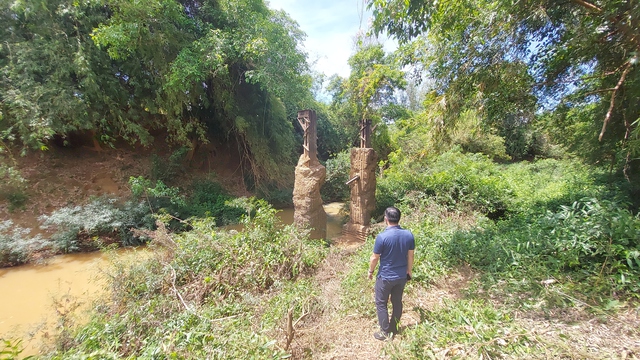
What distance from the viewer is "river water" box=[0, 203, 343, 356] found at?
10.1 feet

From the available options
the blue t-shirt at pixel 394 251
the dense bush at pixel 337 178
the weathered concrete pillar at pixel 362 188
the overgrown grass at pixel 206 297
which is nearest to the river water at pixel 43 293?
the overgrown grass at pixel 206 297

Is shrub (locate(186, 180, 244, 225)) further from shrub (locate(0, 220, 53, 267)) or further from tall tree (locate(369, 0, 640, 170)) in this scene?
tall tree (locate(369, 0, 640, 170))

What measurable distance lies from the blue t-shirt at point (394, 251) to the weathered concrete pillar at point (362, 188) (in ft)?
11.4

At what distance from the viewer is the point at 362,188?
5793 mm

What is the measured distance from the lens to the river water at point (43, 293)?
3070mm

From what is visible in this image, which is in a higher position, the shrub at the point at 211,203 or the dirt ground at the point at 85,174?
the dirt ground at the point at 85,174

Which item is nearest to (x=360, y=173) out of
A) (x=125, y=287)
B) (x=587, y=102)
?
(x=587, y=102)

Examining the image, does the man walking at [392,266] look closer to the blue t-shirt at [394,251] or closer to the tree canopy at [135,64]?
the blue t-shirt at [394,251]

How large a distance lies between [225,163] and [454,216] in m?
8.19

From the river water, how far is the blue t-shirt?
151 inches

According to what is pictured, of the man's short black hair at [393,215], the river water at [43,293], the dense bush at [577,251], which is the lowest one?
the river water at [43,293]

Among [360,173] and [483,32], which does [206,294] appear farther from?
[483,32]

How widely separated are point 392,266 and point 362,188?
3612 millimetres

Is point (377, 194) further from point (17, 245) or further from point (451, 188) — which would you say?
point (17, 245)
